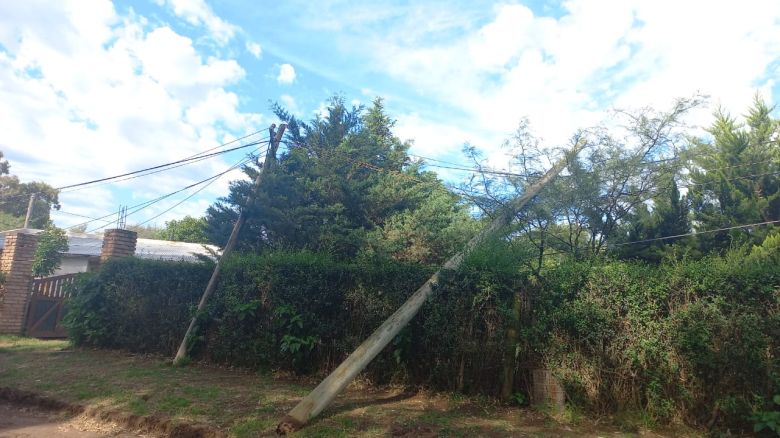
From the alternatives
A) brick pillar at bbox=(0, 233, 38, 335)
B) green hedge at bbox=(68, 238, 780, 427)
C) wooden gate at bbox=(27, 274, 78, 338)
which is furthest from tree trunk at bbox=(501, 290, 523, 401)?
brick pillar at bbox=(0, 233, 38, 335)

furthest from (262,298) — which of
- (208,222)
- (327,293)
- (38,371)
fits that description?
(208,222)

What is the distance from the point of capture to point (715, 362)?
5.53 metres

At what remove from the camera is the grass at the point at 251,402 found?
5797mm

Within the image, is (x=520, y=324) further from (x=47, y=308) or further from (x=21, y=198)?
(x=21, y=198)

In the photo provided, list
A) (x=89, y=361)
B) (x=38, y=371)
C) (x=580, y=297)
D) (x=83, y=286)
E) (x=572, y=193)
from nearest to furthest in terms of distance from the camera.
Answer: (x=580, y=297), (x=38, y=371), (x=89, y=361), (x=572, y=193), (x=83, y=286)

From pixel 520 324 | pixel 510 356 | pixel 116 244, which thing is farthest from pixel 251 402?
pixel 116 244

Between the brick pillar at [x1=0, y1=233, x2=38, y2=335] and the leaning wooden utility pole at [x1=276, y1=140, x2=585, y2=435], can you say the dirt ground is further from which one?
the brick pillar at [x1=0, y1=233, x2=38, y2=335]

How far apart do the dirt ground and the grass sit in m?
0.33

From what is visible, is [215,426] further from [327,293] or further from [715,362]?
[715,362]

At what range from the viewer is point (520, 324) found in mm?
6879

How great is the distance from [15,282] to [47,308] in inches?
41.8

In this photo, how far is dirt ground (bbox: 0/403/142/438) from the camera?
5.96 metres

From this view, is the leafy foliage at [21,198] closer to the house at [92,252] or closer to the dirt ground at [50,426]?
the house at [92,252]

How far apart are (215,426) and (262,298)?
11.0 feet
